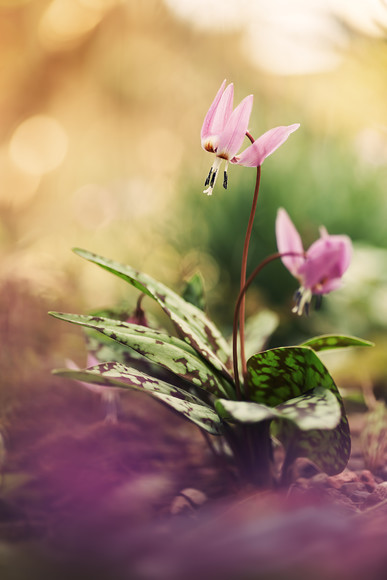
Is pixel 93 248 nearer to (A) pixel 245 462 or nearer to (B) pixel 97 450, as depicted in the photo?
(B) pixel 97 450

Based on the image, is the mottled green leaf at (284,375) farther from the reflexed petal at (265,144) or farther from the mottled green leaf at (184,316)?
the reflexed petal at (265,144)

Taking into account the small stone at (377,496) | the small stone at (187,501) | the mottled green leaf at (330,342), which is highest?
the mottled green leaf at (330,342)

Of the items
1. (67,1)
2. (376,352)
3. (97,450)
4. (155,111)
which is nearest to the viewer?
(97,450)

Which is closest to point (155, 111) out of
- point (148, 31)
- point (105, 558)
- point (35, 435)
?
point (148, 31)

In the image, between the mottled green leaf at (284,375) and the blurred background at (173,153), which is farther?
the blurred background at (173,153)

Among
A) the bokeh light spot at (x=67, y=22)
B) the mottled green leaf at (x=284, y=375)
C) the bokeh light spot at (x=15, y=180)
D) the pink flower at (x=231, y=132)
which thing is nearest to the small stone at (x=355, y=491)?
the mottled green leaf at (x=284, y=375)

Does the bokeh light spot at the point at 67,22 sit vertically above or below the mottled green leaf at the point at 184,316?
above

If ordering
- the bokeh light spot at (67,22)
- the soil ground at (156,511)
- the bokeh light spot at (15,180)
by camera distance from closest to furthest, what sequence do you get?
the soil ground at (156,511) < the bokeh light spot at (15,180) < the bokeh light spot at (67,22)

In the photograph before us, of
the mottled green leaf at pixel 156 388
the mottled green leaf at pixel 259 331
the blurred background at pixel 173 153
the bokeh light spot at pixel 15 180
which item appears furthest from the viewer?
the bokeh light spot at pixel 15 180
